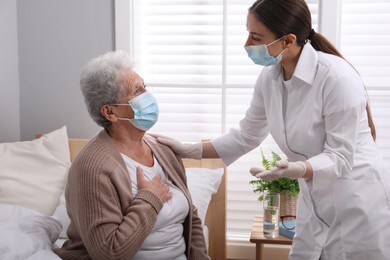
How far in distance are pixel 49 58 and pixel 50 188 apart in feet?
2.49

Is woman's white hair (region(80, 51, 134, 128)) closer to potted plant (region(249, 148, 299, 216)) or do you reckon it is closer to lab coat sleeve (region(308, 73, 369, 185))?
lab coat sleeve (region(308, 73, 369, 185))

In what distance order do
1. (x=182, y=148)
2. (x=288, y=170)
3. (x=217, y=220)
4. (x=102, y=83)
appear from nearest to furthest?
(x=288, y=170) → (x=102, y=83) → (x=182, y=148) → (x=217, y=220)

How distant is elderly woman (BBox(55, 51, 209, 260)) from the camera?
64.6 inches

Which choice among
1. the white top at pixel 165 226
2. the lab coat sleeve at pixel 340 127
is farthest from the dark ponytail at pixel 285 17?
the white top at pixel 165 226

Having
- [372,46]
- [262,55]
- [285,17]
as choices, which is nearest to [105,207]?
[262,55]

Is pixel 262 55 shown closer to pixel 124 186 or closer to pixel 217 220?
pixel 124 186

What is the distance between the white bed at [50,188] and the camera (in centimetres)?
202

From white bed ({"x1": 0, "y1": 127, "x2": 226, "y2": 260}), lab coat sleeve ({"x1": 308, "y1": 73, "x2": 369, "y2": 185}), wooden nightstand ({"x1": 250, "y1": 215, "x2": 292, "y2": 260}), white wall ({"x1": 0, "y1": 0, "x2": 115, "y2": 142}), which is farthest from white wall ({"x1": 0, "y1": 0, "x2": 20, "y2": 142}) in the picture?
lab coat sleeve ({"x1": 308, "y1": 73, "x2": 369, "y2": 185})

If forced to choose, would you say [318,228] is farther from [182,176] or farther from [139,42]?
[139,42]

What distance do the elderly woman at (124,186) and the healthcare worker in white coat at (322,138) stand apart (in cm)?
37

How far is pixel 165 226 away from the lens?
1.83 metres

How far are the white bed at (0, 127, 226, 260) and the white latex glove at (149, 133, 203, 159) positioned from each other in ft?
1.25

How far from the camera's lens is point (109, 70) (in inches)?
70.5

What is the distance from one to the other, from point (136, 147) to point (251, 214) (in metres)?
1.16
